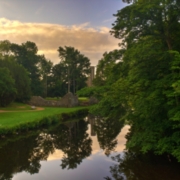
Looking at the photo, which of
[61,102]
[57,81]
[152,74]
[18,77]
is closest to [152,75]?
[152,74]

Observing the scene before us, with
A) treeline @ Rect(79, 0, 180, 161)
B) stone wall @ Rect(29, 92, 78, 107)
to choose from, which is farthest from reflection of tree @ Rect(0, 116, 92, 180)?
stone wall @ Rect(29, 92, 78, 107)

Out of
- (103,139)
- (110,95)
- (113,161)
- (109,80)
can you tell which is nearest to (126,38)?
(109,80)

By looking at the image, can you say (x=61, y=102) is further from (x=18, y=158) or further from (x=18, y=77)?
(x=18, y=158)

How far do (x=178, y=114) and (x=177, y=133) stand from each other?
193 cm

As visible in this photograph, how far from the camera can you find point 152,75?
11875 mm

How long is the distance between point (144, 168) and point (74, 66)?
58.1 m

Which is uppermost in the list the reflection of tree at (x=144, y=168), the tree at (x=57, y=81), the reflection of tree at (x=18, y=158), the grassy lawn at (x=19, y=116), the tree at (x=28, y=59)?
the tree at (x=28, y=59)

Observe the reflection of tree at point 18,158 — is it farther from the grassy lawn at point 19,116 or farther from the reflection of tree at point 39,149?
the grassy lawn at point 19,116

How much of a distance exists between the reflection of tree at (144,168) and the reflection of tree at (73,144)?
8.60 feet

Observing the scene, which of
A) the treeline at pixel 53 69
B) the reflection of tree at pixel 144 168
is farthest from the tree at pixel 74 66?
the reflection of tree at pixel 144 168

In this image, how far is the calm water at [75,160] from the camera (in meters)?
12.5

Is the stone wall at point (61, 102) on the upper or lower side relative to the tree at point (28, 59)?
lower

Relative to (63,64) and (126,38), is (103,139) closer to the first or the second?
(126,38)

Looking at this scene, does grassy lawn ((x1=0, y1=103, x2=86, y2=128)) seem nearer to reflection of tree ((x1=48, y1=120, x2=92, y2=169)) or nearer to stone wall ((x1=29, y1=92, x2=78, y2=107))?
reflection of tree ((x1=48, y1=120, x2=92, y2=169))
